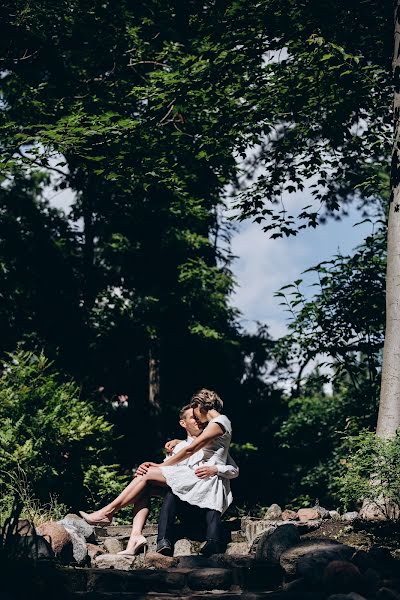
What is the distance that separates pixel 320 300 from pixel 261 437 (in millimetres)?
5998

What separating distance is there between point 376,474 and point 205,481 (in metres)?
1.63

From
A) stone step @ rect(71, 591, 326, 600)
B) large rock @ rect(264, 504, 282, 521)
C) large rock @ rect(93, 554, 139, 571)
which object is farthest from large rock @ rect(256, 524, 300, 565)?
large rock @ rect(264, 504, 282, 521)

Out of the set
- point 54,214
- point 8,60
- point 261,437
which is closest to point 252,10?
point 8,60

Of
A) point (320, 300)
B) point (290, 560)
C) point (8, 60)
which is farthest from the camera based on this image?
point (320, 300)

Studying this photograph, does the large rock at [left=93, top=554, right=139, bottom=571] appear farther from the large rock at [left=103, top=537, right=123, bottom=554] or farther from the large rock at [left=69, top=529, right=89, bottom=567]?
the large rock at [left=103, top=537, right=123, bottom=554]

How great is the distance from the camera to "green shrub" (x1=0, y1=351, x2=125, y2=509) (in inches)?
424

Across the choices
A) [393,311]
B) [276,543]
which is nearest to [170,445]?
[276,543]

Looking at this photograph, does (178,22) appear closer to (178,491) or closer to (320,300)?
(320,300)

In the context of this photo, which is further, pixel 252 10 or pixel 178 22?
pixel 178 22

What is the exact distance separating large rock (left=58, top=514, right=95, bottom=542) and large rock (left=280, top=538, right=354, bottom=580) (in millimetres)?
2361

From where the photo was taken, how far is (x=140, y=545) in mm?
7512

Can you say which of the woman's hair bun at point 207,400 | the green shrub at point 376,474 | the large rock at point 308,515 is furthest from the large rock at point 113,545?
the green shrub at point 376,474

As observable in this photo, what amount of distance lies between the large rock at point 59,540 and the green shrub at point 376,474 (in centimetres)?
268

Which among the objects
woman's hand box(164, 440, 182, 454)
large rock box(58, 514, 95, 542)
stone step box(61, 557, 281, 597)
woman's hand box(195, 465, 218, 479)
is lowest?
stone step box(61, 557, 281, 597)
